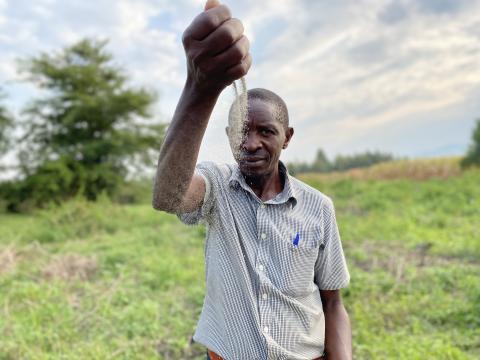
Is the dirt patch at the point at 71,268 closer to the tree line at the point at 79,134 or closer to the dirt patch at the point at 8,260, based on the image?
the dirt patch at the point at 8,260

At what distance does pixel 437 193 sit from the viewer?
1001cm

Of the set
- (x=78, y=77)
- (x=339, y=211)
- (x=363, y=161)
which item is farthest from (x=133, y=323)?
(x=363, y=161)

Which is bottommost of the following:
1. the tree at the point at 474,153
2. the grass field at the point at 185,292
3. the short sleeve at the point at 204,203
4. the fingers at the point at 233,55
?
the grass field at the point at 185,292

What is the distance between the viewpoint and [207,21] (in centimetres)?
75

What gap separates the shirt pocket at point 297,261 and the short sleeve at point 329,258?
4 cm

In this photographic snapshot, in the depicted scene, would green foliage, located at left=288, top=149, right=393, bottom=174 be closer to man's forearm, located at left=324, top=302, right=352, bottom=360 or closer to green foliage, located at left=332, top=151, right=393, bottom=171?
green foliage, located at left=332, top=151, right=393, bottom=171

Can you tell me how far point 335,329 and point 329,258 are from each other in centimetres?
23

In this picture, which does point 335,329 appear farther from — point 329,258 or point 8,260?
point 8,260

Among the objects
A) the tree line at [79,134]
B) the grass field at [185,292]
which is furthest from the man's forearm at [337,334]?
the tree line at [79,134]

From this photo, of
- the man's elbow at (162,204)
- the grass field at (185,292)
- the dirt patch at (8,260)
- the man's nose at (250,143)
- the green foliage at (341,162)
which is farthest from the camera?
the green foliage at (341,162)

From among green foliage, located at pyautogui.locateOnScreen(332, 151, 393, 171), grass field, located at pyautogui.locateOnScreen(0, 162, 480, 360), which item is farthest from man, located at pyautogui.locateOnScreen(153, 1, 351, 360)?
green foliage, located at pyautogui.locateOnScreen(332, 151, 393, 171)

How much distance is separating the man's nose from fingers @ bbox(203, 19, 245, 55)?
402mm

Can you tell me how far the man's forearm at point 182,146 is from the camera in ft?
2.88

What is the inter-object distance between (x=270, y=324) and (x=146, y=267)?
183 inches
